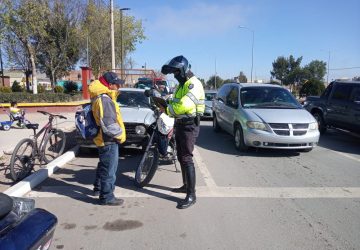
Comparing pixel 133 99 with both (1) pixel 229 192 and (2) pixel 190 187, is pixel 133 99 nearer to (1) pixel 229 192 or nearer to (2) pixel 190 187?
(1) pixel 229 192

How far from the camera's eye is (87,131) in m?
5.45

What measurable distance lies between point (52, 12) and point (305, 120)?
24.6m

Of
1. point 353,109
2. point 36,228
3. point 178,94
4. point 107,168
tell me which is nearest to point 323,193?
point 178,94

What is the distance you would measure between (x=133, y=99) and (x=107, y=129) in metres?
5.37

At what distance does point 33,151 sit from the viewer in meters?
6.84

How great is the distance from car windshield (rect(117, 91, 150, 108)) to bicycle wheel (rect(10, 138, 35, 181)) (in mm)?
3715

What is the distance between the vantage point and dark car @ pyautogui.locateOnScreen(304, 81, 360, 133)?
36.1 feet

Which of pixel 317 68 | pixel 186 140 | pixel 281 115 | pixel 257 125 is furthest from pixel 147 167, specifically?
pixel 317 68

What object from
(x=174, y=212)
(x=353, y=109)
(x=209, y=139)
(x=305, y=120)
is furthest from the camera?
(x=209, y=139)

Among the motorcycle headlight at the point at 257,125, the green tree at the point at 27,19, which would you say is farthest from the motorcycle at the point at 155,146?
the green tree at the point at 27,19

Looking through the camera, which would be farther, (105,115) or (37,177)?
(37,177)

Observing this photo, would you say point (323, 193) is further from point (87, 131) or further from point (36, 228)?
point (36, 228)

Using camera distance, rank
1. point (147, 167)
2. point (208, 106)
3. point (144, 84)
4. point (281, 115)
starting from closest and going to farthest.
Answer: point (147, 167), point (281, 115), point (208, 106), point (144, 84)

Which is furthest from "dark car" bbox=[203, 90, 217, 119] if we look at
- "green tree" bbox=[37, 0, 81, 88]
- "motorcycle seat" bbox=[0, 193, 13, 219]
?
"motorcycle seat" bbox=[0, 193, 13, 219]
